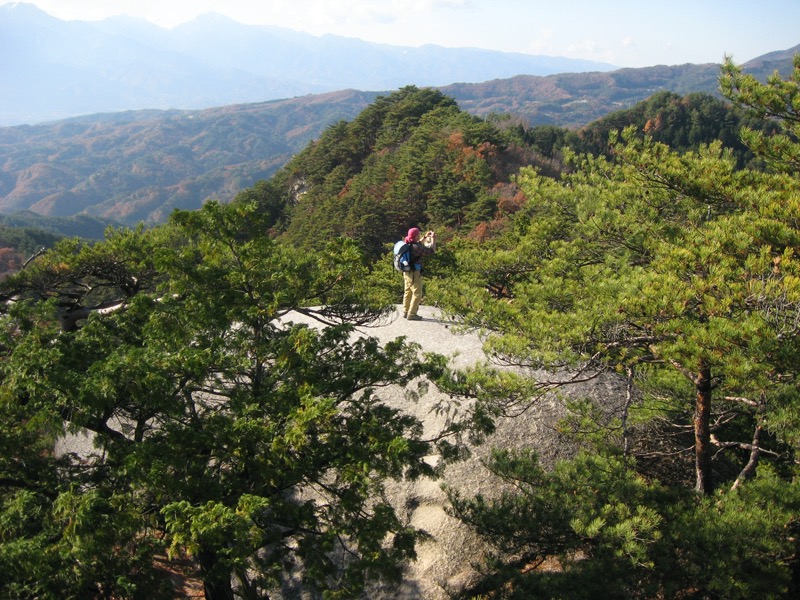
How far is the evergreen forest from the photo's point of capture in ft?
15.2

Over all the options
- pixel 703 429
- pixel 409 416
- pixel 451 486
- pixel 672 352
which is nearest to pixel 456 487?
pixel 451 486

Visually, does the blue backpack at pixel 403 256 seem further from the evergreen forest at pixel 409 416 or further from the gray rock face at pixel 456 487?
the evergreen forest at pixel 409 416

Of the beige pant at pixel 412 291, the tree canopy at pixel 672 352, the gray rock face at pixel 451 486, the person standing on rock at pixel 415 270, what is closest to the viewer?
the tree canopy at pixel 672 352

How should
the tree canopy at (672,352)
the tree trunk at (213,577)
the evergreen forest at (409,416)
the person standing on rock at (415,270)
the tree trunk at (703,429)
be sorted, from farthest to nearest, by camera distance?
the person standing on rock at (415,270), the tree trunk at (703,429), the tree canopy at (672,352), the tree trunk at (213,577), the evergreen forest at (409,416)

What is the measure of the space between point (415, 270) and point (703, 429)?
264 inches

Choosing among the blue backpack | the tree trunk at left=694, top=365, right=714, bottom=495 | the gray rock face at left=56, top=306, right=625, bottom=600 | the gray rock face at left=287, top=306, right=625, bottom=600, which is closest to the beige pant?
the blue backpack

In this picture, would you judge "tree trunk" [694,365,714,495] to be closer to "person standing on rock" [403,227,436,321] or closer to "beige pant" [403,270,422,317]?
"person standing on rock" [403,227,436,321]

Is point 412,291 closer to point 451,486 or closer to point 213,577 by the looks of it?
point 451,486

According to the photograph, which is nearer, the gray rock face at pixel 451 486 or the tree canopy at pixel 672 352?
the tree canopy at pixel 672 352

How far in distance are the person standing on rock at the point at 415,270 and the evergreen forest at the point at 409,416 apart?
9.66ft

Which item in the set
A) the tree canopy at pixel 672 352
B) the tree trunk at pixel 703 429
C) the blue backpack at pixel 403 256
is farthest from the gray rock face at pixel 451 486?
the tree trunk at pixel 703 429

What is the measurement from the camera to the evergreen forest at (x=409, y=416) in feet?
15.2

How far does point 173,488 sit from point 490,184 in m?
34.8

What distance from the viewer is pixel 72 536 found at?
13.7ft
